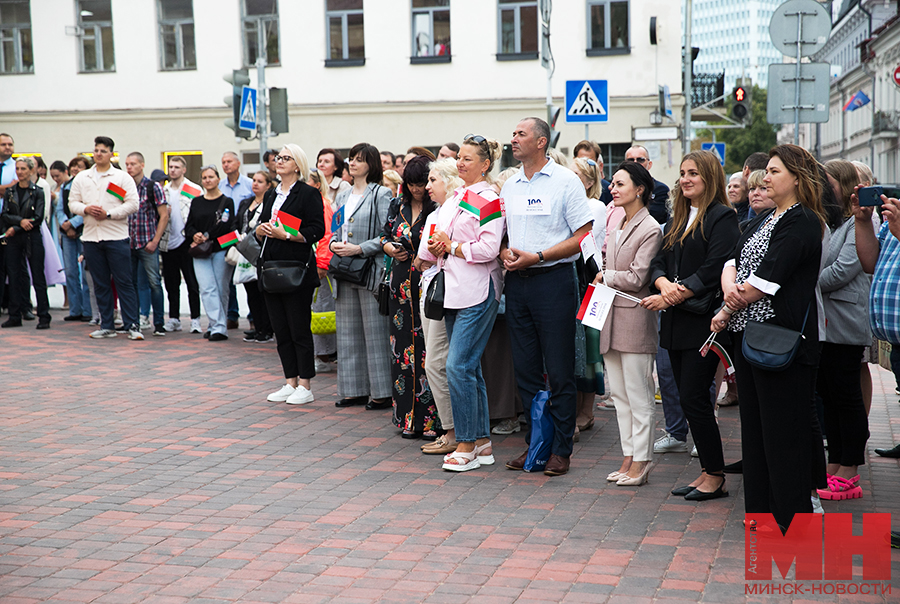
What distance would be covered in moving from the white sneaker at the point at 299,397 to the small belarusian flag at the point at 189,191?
502cm

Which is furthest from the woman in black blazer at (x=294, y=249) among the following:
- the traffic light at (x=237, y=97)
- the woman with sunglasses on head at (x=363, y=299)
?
the traffic light at (x=237, y=97)

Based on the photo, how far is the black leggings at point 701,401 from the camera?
18.0 feet

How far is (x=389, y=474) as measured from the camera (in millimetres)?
6211

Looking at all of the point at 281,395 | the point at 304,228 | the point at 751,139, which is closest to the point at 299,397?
the point at 281,395

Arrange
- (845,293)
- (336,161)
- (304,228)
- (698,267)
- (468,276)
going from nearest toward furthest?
(698,267) → (845,293) → (468,276) → (304,228) → (336,161)

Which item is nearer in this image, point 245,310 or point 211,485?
point 211,485

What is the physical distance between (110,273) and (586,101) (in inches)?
285

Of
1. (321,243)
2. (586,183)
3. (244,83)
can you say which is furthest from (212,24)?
(586,183)

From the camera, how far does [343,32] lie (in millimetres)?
26141

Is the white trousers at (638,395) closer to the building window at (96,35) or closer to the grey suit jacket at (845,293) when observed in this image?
the grey suit jacket at (845,293)

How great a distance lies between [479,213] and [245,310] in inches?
373

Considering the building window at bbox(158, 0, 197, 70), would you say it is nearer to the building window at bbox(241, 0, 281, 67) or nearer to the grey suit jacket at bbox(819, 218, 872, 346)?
the building window at bbox(241, 0, 281, 67)

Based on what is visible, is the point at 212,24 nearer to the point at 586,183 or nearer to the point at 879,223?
the point at 586,183

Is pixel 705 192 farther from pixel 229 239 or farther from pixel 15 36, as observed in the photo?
pixel 15 36
